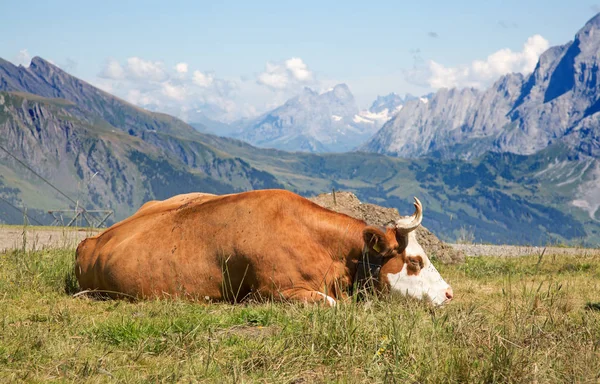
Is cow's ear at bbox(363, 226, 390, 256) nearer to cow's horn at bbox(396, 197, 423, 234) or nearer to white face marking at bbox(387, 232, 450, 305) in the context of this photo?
cow's horn at bbox(396, 197, 423, 234)

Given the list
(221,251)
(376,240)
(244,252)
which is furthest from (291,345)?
(376,240)

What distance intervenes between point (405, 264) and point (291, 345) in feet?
14.3

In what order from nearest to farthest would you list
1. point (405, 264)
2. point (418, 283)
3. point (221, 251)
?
point (221, 251)
point (418, 283)
point (405, 264)

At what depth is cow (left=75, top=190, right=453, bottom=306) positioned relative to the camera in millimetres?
10320

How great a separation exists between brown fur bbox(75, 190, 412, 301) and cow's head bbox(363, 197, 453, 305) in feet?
0.08

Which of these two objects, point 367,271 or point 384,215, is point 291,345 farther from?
point 384,215

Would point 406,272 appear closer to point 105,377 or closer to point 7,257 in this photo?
point 105,377

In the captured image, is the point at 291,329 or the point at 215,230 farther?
the point at 215,230

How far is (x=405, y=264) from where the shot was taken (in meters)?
10.8

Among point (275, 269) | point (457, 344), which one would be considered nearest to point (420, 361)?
point (457, 344)

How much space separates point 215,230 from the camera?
1079 centimetres

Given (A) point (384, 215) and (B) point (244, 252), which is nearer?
(B) point (244, 252)

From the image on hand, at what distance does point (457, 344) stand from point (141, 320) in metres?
3.80

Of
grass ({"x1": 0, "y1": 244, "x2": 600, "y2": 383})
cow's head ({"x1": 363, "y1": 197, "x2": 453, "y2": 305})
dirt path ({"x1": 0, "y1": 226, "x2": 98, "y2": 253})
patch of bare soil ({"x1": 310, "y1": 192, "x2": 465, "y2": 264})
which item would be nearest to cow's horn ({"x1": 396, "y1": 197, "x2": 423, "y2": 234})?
cow's head ({"x1": 363, "y1": 197, "x2": 453, "y2": 305})
